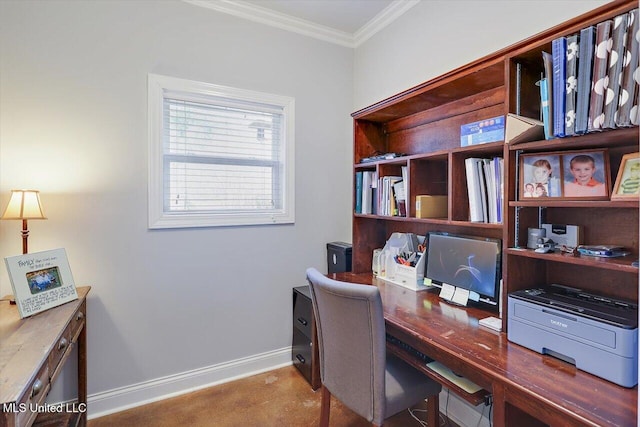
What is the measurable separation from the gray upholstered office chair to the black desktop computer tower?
0.89 metres

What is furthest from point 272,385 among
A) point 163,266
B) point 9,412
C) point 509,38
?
point 509,38

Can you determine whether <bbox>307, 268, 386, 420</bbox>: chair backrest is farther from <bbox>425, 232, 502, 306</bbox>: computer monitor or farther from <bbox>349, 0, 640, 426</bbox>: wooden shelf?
<bbox>425, 232, 502, 306</bbox>: computer monitor

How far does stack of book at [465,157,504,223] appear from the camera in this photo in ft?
4.75

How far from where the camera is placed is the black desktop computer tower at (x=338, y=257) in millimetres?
2416

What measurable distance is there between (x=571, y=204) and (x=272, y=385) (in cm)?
207

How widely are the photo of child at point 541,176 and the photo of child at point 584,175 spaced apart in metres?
0.03

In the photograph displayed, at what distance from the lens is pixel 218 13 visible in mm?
2217

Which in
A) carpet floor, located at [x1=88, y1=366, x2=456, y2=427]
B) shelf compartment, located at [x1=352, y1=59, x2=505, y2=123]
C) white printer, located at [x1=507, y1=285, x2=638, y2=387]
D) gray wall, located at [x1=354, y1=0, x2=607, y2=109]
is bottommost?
carpet floor, located at [x1=88, y1=366, x2=456, y2=427]

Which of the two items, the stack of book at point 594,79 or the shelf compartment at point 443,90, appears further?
the shelf compartment at point 443,90

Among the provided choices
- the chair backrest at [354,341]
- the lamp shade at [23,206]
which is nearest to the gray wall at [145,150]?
the lamp shade at [23,206]

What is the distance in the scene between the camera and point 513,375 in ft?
3.23

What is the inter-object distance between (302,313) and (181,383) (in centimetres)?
92

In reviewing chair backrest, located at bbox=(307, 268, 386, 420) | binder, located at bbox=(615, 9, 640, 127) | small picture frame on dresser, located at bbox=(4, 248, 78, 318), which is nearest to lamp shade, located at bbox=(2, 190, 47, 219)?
small picture frame on dresser, located at bbox=(4, 248, 78, 318)

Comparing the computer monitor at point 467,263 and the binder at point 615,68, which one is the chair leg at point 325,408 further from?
the binder at point 615,68
